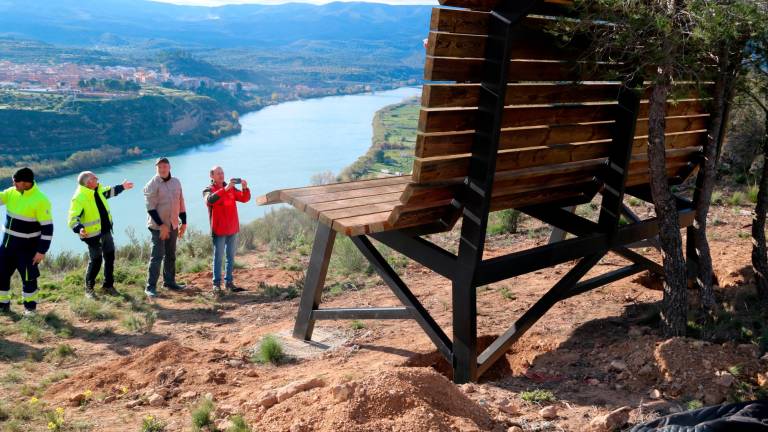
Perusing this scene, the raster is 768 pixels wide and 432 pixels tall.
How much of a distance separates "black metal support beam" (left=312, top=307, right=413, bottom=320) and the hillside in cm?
3782

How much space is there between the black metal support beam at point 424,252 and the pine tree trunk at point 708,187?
1851 mm

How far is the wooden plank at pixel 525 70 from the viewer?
3.19 m

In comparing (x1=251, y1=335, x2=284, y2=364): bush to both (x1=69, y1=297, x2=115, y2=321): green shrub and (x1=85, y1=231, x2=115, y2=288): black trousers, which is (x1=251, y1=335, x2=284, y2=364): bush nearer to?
(x1=69, y1=297, x2=115, y2=321): green shrub

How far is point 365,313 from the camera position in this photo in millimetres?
5094

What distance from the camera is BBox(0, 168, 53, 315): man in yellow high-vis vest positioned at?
710 centimetres

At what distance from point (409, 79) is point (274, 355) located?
99814 millimetres

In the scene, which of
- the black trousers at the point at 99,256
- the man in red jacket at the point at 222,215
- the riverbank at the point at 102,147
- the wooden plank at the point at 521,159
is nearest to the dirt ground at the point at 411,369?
the man in red jacket at the point at 222,215

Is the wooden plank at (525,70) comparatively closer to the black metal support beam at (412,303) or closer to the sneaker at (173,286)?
the black metal support beam at (412,303)

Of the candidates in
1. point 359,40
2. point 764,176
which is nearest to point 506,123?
point 764,176

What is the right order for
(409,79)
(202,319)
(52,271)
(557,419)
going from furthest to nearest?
(409,79) < (52,271) < (202,319) < (557,419)

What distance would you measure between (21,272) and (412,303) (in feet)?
17.0

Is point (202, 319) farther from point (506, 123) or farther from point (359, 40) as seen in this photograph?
point (359, 40)

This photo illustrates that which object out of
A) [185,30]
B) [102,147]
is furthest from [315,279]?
[185,30]

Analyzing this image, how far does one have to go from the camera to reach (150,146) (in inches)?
2120
